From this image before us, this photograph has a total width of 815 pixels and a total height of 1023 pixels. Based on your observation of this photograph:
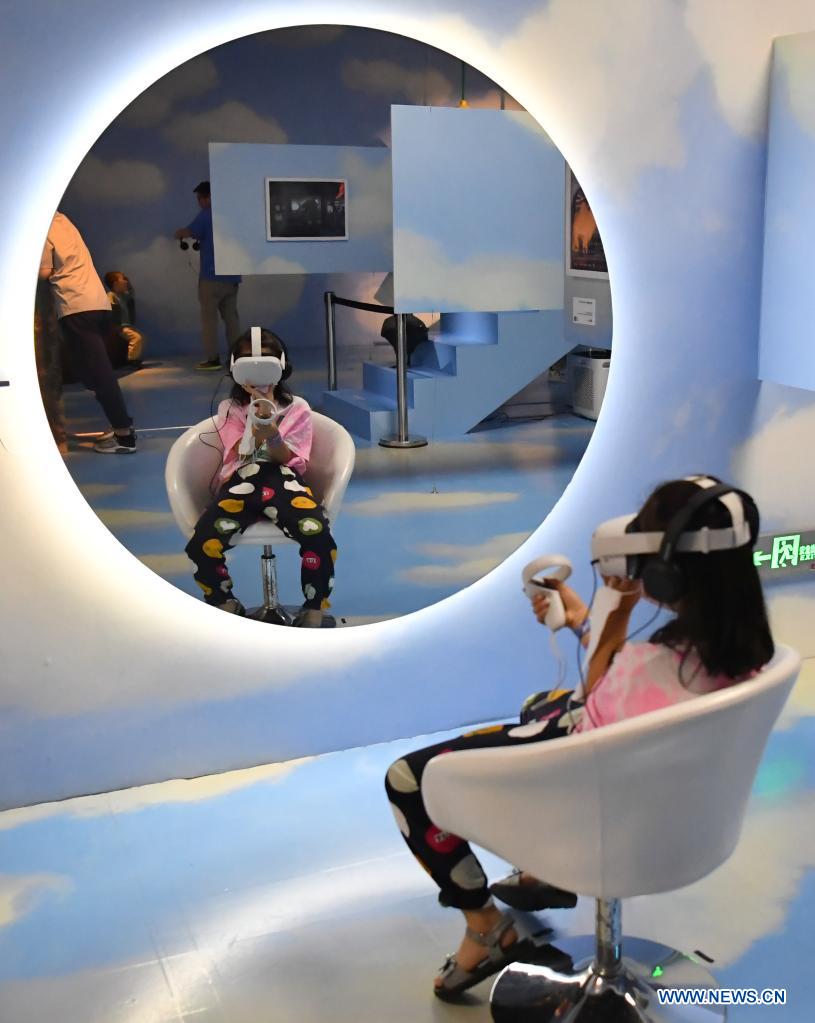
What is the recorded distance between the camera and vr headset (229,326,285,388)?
95.9 inches

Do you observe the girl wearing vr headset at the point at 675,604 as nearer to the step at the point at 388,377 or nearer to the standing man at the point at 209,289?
the step at the point at 388,377

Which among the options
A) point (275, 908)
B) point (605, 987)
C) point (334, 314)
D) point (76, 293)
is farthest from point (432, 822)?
point (76, 293)

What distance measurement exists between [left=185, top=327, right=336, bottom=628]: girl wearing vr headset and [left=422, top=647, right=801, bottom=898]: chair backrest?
959 mm

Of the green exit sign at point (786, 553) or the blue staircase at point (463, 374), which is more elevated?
the blue staircase at point (463, 374)

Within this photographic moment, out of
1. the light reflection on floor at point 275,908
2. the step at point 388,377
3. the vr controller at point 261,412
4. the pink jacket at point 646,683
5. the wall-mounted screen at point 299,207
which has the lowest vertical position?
the light reflection on floor at point 275,908

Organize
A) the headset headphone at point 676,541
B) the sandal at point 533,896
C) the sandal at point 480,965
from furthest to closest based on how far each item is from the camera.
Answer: the sandal at point 533,896, the sandal at point 480,965, the headset headphone at point 676,541

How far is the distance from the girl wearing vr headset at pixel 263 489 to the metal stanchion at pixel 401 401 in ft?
0.64

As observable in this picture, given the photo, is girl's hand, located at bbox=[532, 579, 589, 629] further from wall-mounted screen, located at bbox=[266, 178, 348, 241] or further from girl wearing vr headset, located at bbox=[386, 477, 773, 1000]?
wall-mounted screen, located at bbox=[266, 178, 348, 241]

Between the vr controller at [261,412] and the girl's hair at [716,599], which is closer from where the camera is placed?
the girl's hair at [716,599]

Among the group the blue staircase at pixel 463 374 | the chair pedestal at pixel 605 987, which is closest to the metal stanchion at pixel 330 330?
the blue staircase at pixel 463 374

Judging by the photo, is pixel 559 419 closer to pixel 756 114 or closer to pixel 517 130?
pixel 517 130

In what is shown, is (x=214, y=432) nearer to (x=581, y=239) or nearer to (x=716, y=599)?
(x=581, y=239)

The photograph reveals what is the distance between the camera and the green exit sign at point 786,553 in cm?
312

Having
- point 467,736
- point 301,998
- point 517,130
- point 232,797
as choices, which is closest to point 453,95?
point 517,130
